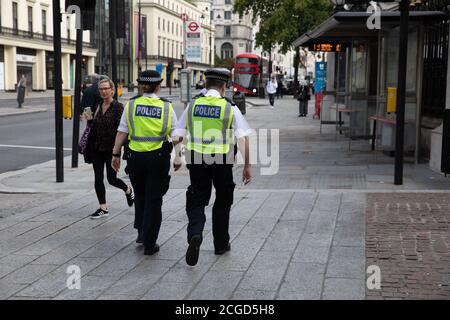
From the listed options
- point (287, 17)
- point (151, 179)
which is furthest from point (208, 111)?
point (287, 17)

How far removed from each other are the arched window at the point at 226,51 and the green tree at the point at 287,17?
91994 mm

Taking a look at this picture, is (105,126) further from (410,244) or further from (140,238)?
(410,244)

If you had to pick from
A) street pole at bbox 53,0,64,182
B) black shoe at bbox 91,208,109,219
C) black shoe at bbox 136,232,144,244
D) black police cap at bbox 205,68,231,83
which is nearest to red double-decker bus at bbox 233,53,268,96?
street pole at bbox 53,0,64,182

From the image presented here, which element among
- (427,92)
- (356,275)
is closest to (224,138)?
(356,275)

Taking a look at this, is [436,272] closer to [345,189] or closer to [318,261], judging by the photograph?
[318,261]

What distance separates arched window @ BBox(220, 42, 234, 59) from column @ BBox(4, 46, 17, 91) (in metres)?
81.6

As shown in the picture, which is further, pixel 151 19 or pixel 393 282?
pixel 151 19

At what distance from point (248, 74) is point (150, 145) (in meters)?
49.5

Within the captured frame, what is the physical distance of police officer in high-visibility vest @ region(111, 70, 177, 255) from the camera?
20.7 ft

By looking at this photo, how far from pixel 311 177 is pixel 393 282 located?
19.6 feet

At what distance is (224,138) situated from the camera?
6.01 m

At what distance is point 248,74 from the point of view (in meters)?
55.2

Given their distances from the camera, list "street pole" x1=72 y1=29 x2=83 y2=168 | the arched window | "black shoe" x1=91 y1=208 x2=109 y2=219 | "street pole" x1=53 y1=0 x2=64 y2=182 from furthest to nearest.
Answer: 1. the arched window
2. "street pole" x1=72 y1=29 x2=83 y2=168
3. "street pole" x1=53 y1=0 x2=64 y2=182
4. "black shoe" x1=91 y1=208 x2=109 y2=219

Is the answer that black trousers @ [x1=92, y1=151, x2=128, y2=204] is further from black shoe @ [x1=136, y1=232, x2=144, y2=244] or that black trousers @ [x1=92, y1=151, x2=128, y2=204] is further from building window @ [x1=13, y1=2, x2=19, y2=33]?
building window @ [x1=13, y1=2, x2=19, y2=33]
